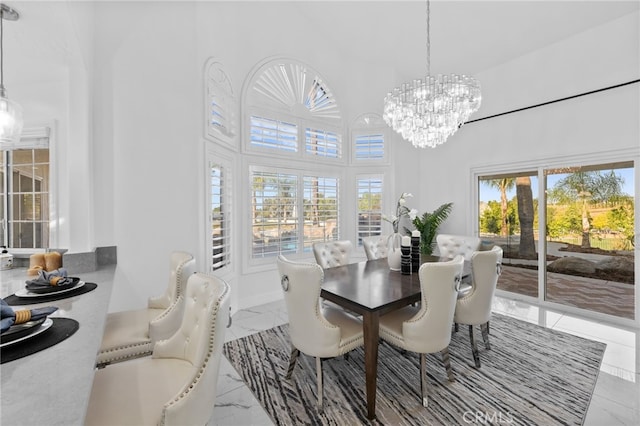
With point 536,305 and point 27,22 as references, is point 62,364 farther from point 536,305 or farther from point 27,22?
point 536,305

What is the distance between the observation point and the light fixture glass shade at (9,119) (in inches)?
→ 75.3

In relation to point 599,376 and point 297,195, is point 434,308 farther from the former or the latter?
point 297,195

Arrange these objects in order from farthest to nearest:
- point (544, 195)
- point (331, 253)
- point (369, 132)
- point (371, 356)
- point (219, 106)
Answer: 1. point (369, 132)
2. point (544, 195)
3. point (331, 253)
4. point (219, 106)
5. point (371, 356)

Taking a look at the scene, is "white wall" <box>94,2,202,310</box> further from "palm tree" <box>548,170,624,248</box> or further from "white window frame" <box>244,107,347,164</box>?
"palm tree" <box>548,170,624,248</box>

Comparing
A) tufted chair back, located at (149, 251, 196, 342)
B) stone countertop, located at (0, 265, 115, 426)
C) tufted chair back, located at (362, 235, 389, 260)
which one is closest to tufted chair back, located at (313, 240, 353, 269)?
tufted chair back, located at (362, 235, 389, 260)

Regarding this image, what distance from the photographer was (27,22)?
1.76 m

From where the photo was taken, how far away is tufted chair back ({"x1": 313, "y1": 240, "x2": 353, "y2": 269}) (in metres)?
3.12

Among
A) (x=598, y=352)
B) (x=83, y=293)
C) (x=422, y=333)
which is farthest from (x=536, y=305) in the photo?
(x=83, y=293)

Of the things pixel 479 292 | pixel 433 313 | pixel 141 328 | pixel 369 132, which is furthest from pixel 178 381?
pixel 369 132

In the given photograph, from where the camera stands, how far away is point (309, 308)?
6.08ft

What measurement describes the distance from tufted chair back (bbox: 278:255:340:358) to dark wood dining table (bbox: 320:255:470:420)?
22 centimetres

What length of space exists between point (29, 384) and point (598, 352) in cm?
406

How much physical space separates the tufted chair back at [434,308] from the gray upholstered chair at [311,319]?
412mm

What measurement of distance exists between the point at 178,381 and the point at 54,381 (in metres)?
0.53
